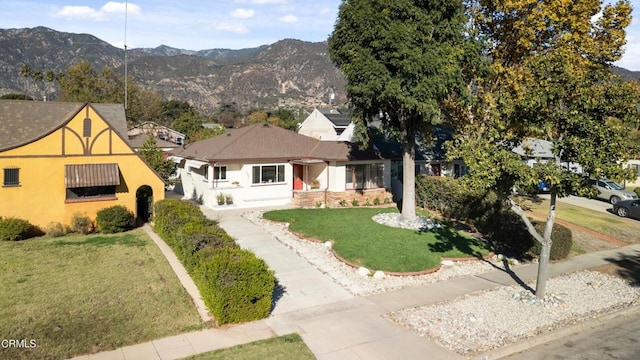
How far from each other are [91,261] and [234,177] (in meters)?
12.0

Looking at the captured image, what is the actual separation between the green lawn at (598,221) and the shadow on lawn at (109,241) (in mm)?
23896

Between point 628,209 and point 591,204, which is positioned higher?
point 628,209

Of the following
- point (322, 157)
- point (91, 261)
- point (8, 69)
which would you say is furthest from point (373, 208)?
point (8, 69)

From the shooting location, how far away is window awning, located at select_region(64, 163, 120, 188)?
1947cm

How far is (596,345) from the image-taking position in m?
10.2

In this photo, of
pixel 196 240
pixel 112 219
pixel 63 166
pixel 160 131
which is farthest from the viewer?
pixel 160 131

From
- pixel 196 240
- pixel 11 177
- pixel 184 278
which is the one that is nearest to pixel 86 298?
pixel 184 278

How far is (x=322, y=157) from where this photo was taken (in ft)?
90.9

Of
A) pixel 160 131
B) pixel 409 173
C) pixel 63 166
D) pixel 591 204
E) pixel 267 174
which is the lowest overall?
pixel 591 204

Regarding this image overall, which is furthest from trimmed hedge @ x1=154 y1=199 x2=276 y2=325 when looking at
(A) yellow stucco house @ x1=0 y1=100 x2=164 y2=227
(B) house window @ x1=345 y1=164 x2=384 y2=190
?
(B) house window @ x1=345 y1=164 x2=384 y2=190

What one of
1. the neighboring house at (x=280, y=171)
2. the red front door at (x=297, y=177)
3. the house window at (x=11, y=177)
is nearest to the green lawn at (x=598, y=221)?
the neighboring house at (x=280, y=171)

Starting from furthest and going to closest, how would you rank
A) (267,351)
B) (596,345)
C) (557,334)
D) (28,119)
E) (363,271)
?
(28,119)
(363,271)
(557,334)
(596,345)
(267,351)

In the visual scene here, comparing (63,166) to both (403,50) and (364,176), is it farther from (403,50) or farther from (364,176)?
(364,176)

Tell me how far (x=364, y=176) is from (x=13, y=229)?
20015 millimetres
